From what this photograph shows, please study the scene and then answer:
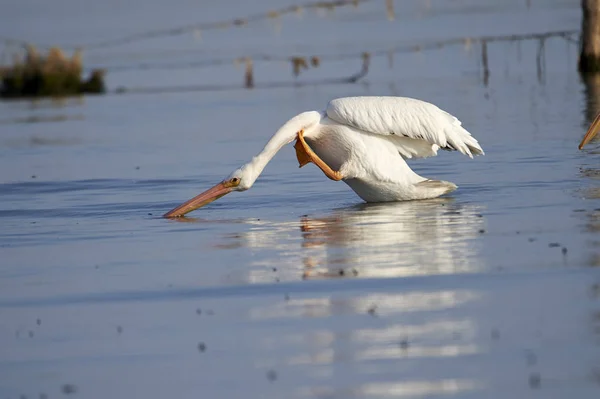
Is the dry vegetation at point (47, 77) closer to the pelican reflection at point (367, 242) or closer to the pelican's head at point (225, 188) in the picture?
the pelican's head at point (225, 188)

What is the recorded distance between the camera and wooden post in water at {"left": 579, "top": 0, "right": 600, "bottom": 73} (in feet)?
89.5

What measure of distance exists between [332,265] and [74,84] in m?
28.2

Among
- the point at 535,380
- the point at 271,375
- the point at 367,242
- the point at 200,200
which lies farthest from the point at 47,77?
the point at 535,380

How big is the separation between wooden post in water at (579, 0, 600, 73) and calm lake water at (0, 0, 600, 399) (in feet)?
14.9

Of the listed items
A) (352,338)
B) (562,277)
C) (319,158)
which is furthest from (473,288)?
(319,158)

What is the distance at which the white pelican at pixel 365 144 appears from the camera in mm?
11945

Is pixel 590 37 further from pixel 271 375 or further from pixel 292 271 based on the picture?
pixel 271 375

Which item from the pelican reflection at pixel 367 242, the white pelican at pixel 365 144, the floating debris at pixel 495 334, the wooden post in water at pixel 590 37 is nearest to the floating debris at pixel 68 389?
the floating debris at pixel 495 334

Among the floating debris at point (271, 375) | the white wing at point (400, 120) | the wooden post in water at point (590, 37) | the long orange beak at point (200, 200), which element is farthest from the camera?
the wooden post in water at point (590, 37)

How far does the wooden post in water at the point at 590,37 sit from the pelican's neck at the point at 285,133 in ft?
53.4

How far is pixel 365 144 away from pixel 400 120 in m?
0.37

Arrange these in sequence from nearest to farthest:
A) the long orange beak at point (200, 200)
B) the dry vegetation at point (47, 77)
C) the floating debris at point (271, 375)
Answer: the floating debris at point (271, 375) < the long orange beak at point (200, 200) < the dry vegetation at point (47, 77)

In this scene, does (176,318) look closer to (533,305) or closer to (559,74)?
(533,305)

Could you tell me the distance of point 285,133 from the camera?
40.0 feet
